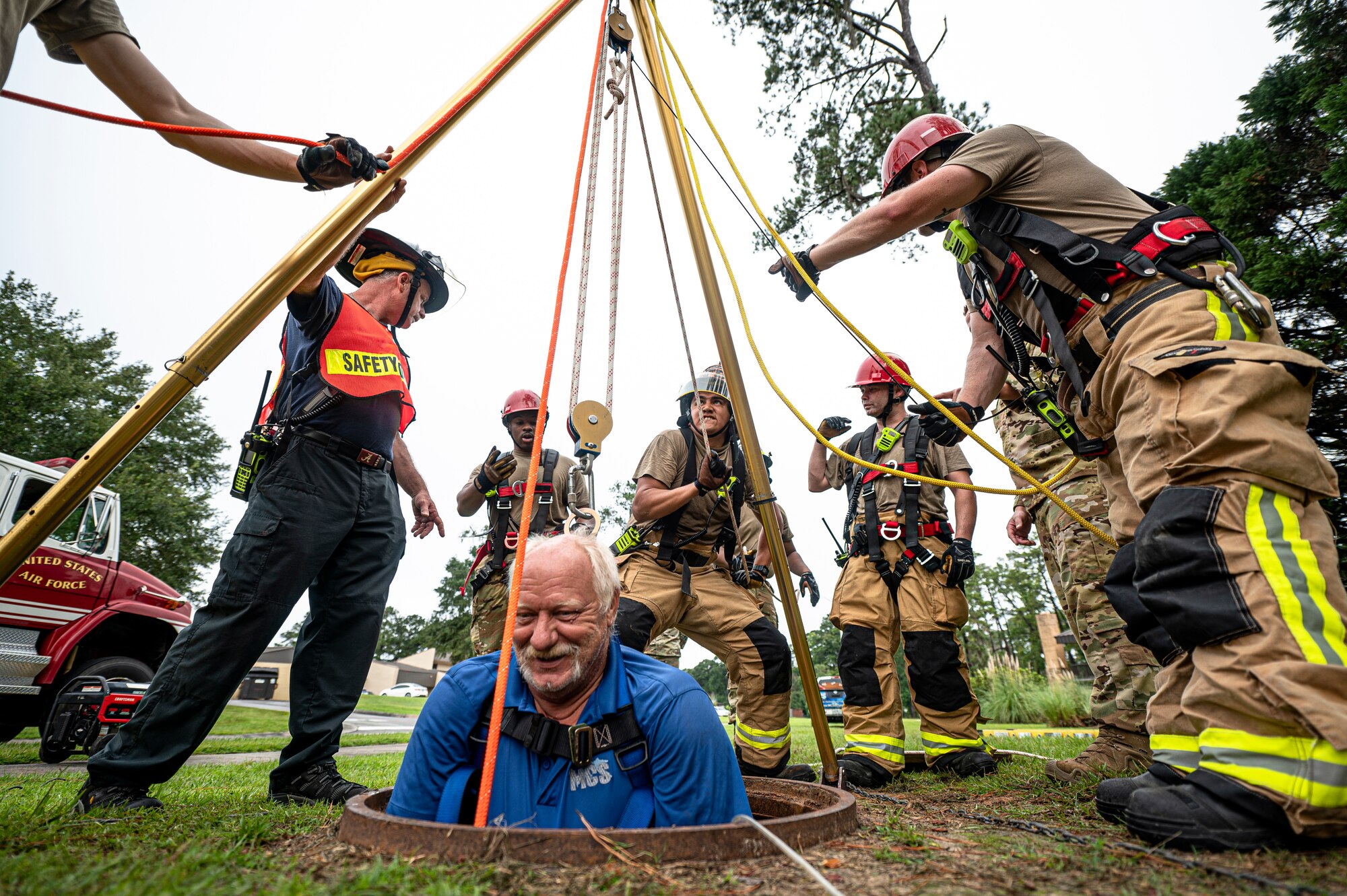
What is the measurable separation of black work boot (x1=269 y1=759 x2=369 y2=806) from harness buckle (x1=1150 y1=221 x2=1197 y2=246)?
3.72 meters

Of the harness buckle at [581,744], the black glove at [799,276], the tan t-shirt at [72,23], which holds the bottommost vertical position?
the harness buckle at [581,744]

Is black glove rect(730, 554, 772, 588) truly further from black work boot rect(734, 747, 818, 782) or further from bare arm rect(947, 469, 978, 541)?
bare arm rect(947, 469, 978, 541)

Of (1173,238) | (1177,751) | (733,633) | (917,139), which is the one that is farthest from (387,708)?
(1173,238)

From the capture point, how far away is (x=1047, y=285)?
8.62 feet

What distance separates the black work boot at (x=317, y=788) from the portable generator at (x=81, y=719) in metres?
4.17

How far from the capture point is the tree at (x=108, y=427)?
23594 mm

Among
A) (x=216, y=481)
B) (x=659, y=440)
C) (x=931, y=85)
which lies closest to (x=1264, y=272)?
(x=931, y=85)

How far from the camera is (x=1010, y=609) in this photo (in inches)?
1710

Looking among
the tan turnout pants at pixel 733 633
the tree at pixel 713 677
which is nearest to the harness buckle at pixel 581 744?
the tan turnout pants at pixel 733 633

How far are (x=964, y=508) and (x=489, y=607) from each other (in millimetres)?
4063

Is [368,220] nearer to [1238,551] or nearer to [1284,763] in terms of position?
[1238,551]

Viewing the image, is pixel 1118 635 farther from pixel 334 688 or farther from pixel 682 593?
pixel 334 688

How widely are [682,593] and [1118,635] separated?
7.67ft

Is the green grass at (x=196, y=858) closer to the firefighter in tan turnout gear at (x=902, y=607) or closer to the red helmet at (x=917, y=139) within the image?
the firefighter in tan turnout gear at (x=902, y=607)
